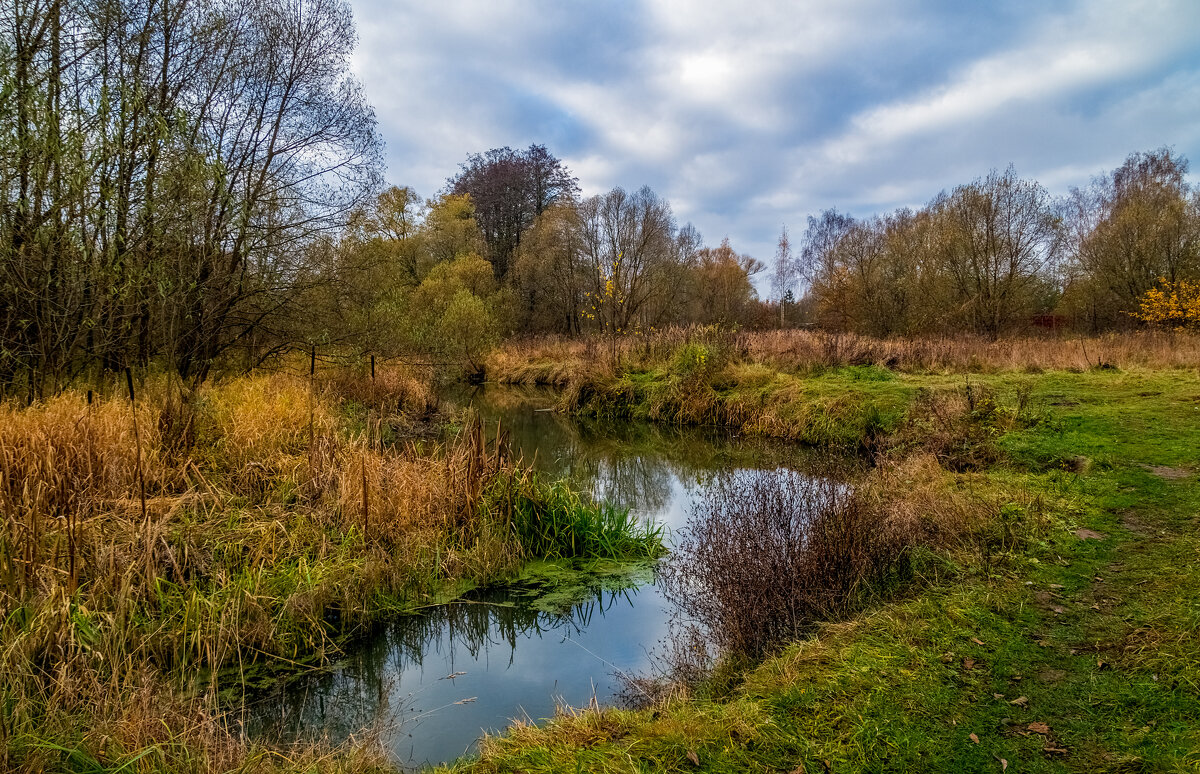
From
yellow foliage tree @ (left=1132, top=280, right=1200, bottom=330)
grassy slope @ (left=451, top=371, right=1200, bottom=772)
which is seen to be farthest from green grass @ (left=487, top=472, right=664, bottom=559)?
yellow foliage tree @ (left=1132, top=280, right=1200, bottom=330)

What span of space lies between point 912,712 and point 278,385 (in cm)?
1049

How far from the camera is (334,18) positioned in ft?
37.4

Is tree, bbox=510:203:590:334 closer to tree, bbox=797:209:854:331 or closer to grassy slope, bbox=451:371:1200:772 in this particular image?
tree, bbox=797:209:854:331

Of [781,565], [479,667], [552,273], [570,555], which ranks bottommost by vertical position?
[479,667]

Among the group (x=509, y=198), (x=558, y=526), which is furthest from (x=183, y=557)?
(x=509, y=198)

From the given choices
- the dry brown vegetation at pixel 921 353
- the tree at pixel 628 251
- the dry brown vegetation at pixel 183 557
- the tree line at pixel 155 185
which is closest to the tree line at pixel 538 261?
the tree at pixel 628 251

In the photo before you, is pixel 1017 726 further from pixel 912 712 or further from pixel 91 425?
pixel 91 425

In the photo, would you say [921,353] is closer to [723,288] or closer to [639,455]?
[639,455]

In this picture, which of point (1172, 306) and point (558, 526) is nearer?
point (558, 526)

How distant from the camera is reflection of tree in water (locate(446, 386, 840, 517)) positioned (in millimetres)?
8984

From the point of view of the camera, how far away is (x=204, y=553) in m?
4.57

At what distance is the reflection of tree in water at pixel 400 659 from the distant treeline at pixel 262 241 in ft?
15.6

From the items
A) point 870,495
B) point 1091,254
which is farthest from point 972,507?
point 1091,254

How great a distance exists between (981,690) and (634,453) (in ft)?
28.9
